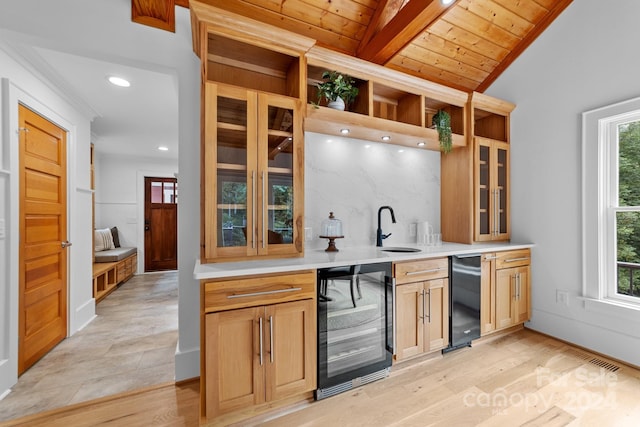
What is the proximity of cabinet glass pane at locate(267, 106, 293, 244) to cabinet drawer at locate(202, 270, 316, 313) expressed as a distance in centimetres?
33

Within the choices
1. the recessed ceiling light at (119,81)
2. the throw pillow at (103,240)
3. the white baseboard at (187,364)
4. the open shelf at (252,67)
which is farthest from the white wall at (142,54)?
the throw pillow at (103,240)

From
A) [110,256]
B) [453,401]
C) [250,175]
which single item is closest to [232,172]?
[250,175]

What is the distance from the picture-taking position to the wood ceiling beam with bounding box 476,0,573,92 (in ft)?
9.02

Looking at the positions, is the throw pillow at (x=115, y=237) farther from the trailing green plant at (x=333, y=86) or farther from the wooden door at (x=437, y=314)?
the wooden door at (x=437, y=314)

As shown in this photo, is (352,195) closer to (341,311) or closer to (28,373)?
(341,311)

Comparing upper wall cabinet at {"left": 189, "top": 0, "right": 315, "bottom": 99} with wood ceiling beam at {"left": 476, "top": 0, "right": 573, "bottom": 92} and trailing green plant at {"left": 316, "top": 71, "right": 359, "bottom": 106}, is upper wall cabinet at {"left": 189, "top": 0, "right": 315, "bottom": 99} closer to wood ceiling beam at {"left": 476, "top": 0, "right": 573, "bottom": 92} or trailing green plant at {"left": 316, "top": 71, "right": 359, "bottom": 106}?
trailing green plant at {"left": 316, "top": 71, "right": 359, "bottom": 106}

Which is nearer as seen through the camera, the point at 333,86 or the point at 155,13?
the point at 155,13

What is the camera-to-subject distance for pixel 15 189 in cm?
201

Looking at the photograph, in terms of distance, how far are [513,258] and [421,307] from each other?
1.33 meters

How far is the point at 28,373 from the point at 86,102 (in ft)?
8.62

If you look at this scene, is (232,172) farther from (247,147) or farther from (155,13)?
(155,13)

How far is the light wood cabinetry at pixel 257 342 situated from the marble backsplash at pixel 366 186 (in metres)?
0.84

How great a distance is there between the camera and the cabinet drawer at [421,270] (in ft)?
6.99

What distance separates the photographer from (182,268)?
6.93ft
